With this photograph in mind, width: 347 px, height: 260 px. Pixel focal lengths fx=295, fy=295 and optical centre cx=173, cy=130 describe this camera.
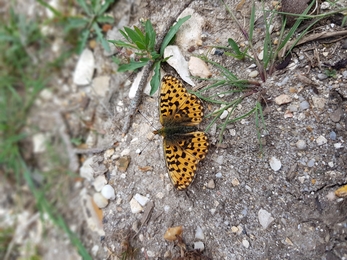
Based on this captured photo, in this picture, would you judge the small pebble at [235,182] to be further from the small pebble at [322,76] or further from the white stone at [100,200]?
the white stone at [100,200]

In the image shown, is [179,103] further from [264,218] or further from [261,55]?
[264,218]

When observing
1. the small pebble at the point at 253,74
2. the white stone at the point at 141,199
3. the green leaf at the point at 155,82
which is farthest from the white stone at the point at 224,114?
the white stone at the point at 141,199

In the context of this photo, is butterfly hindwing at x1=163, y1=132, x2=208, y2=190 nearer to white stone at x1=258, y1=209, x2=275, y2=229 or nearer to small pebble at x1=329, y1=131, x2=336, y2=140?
white stone at x1=258, y1=209, x2=275, y2=229

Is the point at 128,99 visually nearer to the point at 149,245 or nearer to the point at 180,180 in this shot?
the point at 180,180

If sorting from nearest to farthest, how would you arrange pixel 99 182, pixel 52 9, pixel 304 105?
pixel 304 105 → pixel 99 182 → pixel 52 9

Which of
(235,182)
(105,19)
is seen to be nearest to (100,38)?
(105,19)

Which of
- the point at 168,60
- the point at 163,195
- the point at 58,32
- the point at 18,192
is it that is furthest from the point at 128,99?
the point at 18,192
